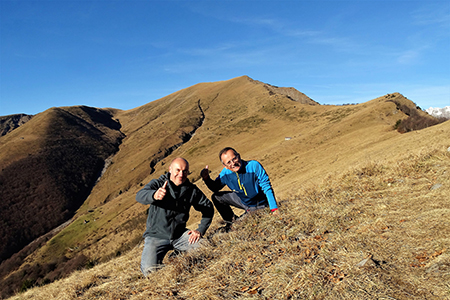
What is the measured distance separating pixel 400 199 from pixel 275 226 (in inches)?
119

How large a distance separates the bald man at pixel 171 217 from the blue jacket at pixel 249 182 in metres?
1.02

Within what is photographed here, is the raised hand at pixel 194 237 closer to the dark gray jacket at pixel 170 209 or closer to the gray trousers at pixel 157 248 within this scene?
the gray trousers at pixel 157 248

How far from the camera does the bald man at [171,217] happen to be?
16.4 feet

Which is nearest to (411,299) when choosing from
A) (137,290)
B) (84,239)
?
(137,290)

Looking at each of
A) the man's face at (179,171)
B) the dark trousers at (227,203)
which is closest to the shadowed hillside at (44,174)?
the dark trousers at (227,203)

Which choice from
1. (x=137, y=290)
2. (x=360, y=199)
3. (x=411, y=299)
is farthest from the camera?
(x=360, y=199)

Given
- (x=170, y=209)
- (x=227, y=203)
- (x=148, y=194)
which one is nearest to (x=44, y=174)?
(x=227, y=203)

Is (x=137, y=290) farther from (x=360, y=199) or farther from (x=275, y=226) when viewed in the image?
(x=360, y=199)

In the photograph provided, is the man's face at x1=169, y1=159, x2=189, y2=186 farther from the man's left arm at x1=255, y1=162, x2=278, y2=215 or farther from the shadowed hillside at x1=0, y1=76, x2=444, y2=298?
the shadowed hillside at x1=0, y1=76, x2=444, y2=298

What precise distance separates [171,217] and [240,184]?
6.02 feet

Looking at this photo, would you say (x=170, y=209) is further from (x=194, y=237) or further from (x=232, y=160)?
(x=232, y=160)

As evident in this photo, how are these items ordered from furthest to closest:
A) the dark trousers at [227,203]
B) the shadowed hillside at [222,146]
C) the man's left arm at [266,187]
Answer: the shadowed hillside at [222,146]
the dark trousers at [227,203]
the man's left arm at [266,187]

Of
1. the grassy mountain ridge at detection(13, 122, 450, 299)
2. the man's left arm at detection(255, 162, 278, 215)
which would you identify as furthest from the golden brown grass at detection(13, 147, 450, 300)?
the man's left arm at detection(255, 162, 278, 215)

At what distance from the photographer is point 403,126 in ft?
90.4
